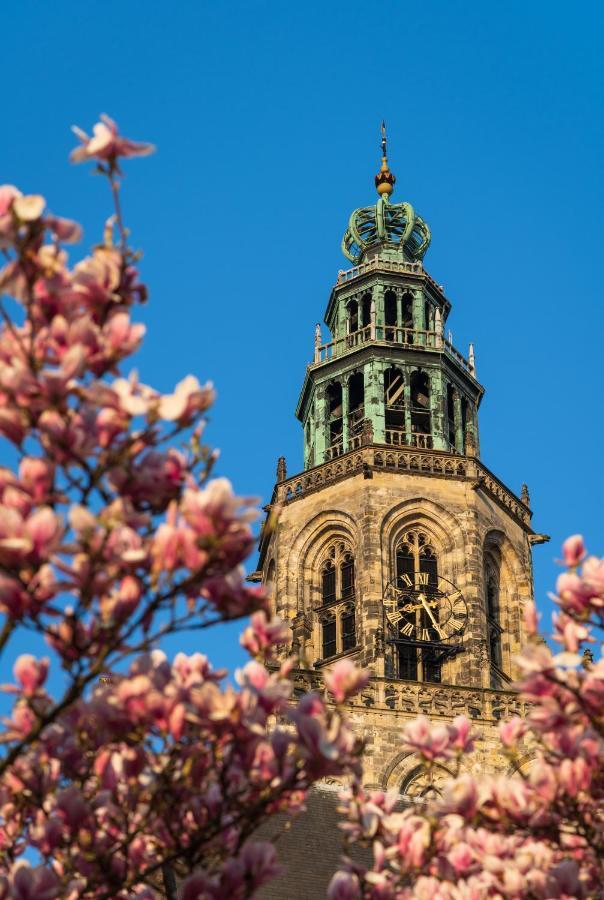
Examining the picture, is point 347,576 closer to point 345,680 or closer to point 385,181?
point 385,181

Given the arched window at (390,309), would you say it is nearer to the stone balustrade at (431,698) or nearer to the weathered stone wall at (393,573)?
the weathered stone wall at (393,573)

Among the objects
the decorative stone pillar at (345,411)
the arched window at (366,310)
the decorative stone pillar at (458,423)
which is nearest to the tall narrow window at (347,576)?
the decorative stone pillar at (345,411)

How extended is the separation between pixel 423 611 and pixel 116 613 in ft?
99.3

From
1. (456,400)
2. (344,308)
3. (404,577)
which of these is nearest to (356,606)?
(404,577)

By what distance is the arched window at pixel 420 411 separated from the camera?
4094cm

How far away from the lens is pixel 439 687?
34875 millimetres

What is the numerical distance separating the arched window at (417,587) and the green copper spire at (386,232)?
12.0 m

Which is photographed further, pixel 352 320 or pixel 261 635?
pixel 352 320

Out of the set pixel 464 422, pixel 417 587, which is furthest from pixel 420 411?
pixel 417 587

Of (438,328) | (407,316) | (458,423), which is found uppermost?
(407,316)

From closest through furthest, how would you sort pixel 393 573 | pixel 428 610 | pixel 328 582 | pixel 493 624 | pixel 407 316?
1. pixel 428 610
2. pixel 393 573
3. pixel 493 624
4. pixel 328 582
5. pixel 407 316

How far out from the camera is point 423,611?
3678cm

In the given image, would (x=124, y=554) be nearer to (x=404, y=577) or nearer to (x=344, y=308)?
(x=404, y=577)

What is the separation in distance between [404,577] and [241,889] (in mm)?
30125
